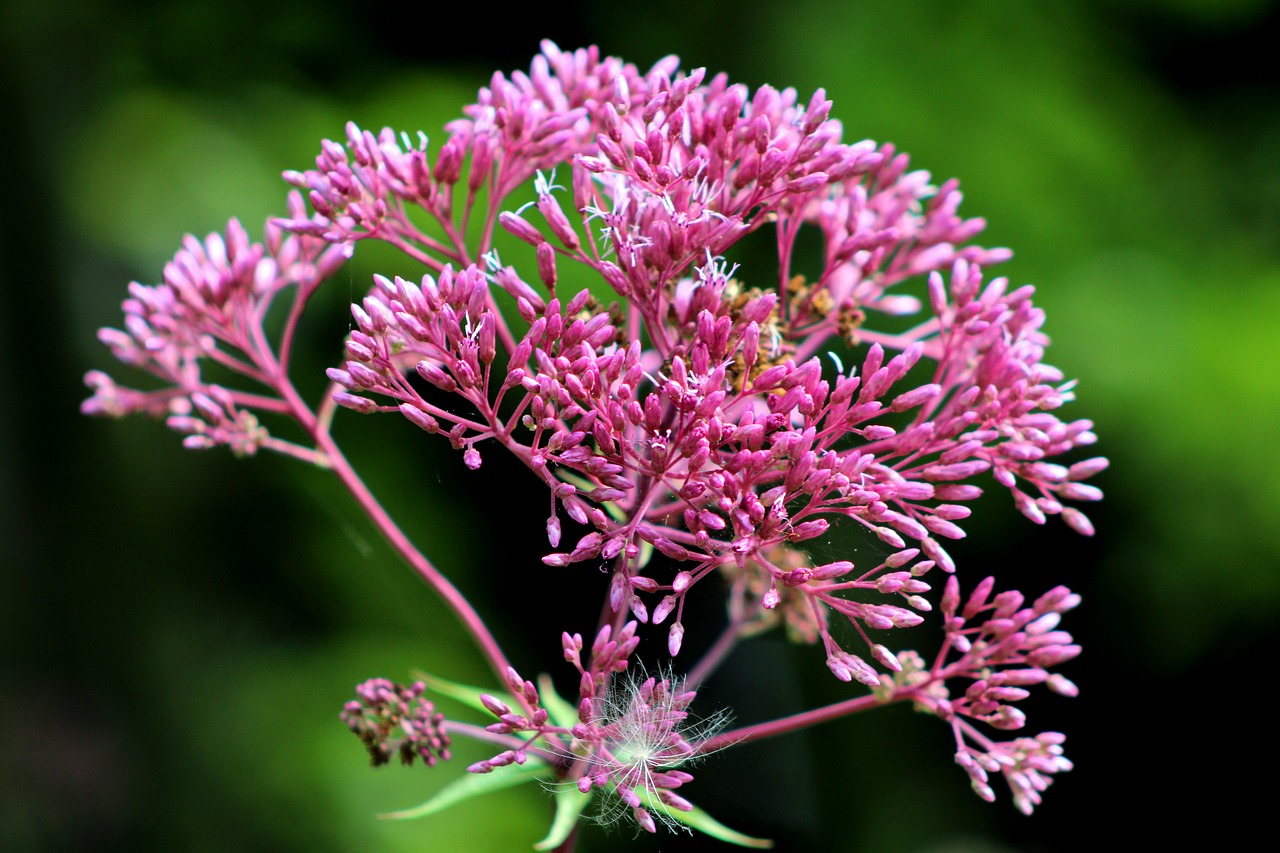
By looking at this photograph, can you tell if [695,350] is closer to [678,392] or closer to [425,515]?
[678,392]

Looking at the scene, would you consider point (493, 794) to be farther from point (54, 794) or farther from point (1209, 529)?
→ point (1209, 529)

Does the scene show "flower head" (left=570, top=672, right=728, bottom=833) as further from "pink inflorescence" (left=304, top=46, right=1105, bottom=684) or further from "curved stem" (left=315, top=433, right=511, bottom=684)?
"curved stem" (left=315, top=433, right=511, bottom=684)

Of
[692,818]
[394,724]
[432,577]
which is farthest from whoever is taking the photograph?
[432,577]

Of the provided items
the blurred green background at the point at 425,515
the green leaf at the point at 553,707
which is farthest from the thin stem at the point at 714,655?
the blurred green background at the point at 425,515

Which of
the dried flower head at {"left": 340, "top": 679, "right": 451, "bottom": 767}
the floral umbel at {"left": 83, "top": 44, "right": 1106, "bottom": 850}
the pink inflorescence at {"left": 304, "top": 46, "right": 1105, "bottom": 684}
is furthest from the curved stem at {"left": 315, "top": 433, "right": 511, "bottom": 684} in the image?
the pink inflorescence at {"left": 304, "top": 46, "right": 1105, "bottom": 684}

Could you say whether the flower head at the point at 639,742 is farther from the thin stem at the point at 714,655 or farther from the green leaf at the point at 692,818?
the thin stem at the point at 714,655

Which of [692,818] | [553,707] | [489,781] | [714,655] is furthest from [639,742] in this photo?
[714,655]
